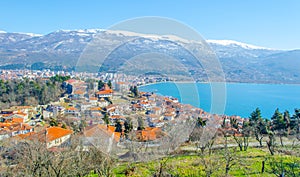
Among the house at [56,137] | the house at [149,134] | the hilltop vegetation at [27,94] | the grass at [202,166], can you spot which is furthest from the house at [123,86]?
the hilltop vegetation at [27,94]

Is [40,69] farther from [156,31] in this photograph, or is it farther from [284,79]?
[284,79]

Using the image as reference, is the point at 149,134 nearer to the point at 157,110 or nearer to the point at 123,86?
the point at 157,110

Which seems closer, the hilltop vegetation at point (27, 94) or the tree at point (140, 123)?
the tree at point (140, 123)

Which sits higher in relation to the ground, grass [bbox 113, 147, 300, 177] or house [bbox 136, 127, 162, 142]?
house [bbox 136, 127, 162, 142]

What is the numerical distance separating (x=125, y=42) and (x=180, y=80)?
41.0 inches

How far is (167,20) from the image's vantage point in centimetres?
329

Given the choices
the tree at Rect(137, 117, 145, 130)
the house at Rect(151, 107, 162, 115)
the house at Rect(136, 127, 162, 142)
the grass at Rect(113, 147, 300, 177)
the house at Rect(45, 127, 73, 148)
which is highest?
the house at Rect(151, 107, 162, 115)

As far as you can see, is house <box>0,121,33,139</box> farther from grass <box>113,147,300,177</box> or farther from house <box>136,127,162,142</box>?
house <box>136,127,162,142</box>

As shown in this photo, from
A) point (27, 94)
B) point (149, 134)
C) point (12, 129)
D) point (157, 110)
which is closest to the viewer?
point (157, 110)

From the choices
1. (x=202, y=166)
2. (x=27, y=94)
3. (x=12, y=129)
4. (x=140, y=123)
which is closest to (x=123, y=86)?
(x=140, y=123)

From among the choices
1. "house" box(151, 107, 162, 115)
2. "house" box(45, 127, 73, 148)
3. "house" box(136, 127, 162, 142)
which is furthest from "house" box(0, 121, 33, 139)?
"house" box(151, 107, 162, 115)

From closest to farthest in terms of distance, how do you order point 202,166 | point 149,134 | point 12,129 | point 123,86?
point 149,134
point 123,86
point 202,166
point 12,129

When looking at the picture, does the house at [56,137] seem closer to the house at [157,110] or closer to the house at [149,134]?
the house at [149,134]

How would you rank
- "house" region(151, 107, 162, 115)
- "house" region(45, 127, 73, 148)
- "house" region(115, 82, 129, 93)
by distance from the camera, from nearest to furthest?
"house" region(151, 107, 162, 115)
"house" region(115, 82, 129, 93)
"house" region(45, 127, 73, 148)
